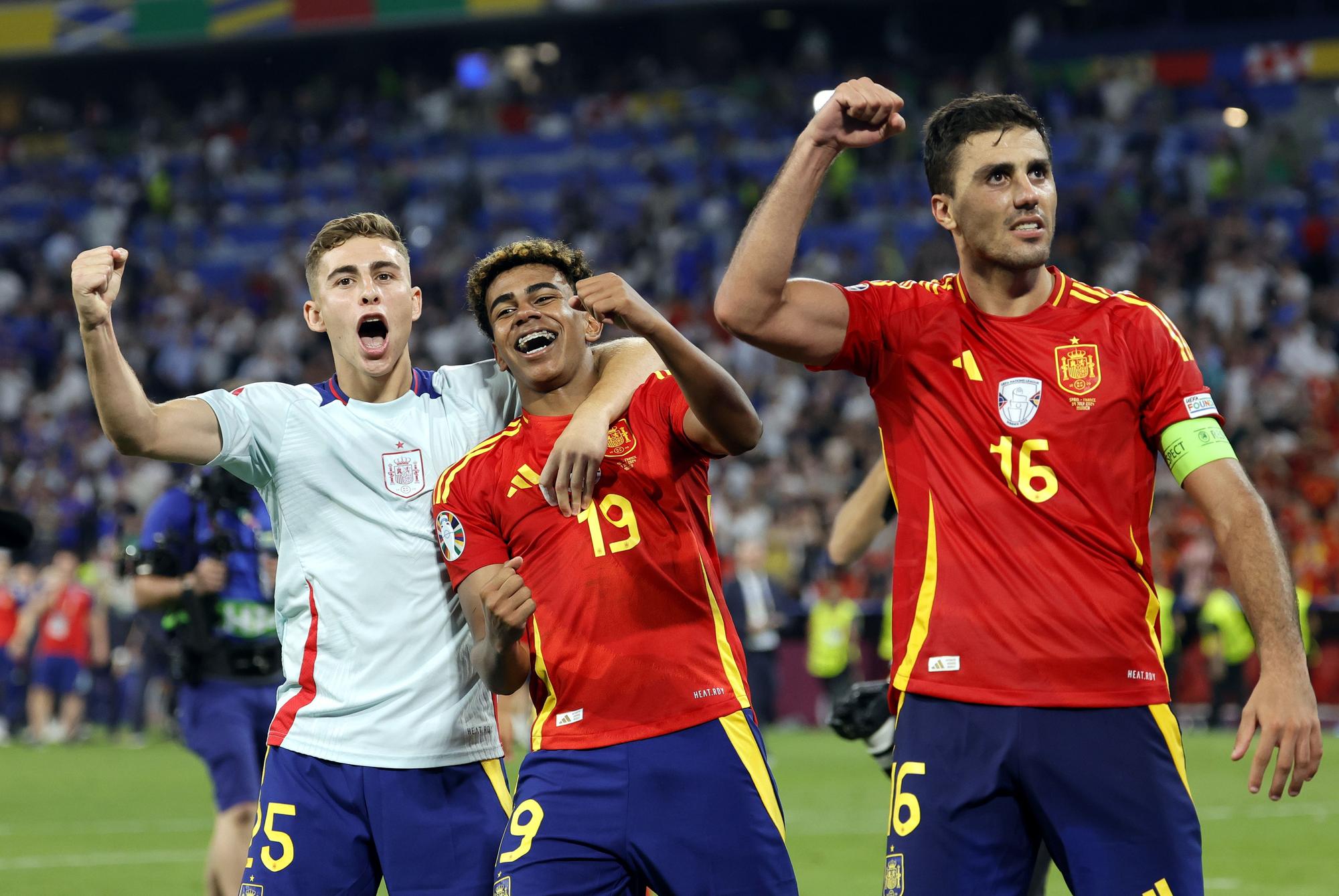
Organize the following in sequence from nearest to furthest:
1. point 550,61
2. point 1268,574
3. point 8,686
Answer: point 1268,574
point 8,686
point 550,61

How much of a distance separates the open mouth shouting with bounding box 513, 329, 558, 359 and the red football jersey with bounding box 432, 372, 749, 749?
218 millimetres

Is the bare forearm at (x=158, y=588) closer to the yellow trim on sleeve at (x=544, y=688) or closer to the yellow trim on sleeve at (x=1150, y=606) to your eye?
the yellow trim on sleeve at (x=544, y=688)

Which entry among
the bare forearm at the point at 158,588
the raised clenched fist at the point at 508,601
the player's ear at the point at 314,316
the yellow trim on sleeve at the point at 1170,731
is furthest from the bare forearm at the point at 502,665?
the bare forearm at the point at 158,588

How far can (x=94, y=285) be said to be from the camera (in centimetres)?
437

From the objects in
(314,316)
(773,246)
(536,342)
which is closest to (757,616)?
(314,316)

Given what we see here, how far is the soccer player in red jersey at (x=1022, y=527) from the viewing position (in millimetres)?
3936

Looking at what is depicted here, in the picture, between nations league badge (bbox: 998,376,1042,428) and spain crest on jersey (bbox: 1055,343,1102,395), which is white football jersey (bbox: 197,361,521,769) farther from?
spain crest on jersey (bbox: 1055,343,1102,395)

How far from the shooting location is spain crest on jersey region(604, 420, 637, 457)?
4.67 meters

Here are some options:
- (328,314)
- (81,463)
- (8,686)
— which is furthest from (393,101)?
(328,314)

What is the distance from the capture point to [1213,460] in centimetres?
400

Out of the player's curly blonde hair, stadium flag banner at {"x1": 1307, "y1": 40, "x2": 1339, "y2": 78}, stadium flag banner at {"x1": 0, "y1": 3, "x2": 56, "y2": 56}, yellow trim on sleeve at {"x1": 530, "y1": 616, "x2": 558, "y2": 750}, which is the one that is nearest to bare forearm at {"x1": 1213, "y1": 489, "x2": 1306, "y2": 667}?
yellow trim on sleeve at {"x1": 530, "y1": 616, "x2": 558, "y2": 750}

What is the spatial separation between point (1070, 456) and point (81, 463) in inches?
1018

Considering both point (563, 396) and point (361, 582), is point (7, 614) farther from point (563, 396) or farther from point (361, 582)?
point (563, 396)

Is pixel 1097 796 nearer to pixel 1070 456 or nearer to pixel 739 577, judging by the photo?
pixel 1070 456
